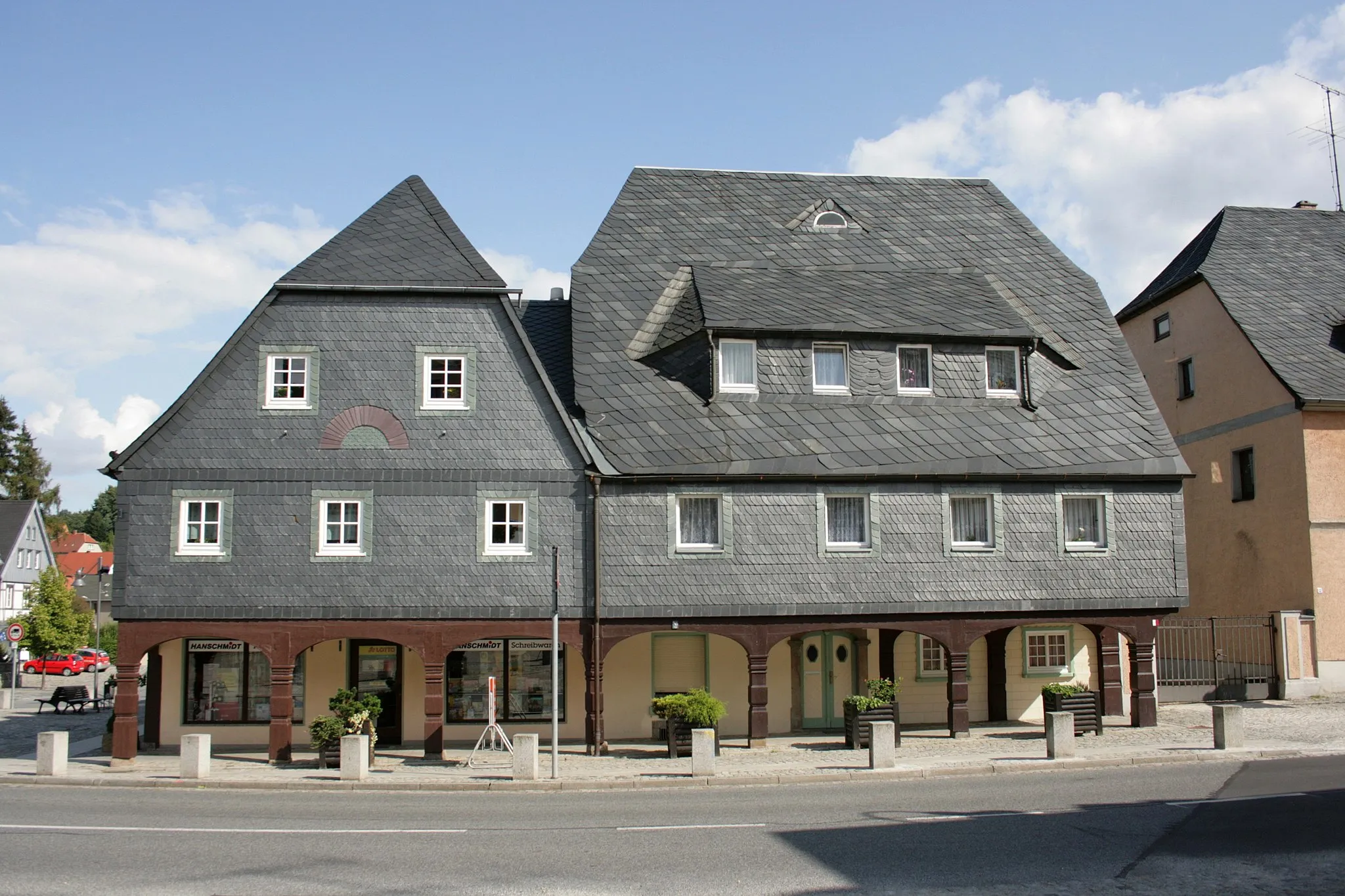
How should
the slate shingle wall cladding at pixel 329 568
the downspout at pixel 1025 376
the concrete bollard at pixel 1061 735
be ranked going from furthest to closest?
the downspout at pixel 1025 376 → the slate shingle wall cladding at pixel 329 568 → the concrete bollard at pixel 1061 735

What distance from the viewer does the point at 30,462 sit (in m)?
86.6

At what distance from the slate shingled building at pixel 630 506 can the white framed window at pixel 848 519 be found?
0.05 m

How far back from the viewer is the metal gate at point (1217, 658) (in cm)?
2841

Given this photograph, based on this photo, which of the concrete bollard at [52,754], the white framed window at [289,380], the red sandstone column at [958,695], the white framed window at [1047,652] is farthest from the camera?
the white framed window at [1047,652]

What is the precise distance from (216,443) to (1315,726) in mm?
22403

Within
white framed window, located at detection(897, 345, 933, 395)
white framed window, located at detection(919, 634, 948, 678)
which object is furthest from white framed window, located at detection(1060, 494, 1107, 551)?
white framed window, located at detection(919, 634, 948, 678)

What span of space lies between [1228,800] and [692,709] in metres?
9.35

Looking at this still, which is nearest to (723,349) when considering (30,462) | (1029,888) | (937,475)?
(937,475)

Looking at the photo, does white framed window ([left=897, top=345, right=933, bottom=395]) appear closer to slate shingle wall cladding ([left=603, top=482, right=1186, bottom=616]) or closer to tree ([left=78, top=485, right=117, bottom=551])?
slate shingle wall cladding ([left=603, top=482, right=1186, bottom=616])

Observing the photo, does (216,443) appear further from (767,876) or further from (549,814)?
(767,876)

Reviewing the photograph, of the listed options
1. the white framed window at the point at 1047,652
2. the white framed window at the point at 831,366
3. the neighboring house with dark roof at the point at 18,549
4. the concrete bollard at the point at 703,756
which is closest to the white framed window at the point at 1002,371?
the white framed window at the point at 831,366

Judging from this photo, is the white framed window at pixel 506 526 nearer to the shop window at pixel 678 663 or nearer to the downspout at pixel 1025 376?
the shop window at pixel 678 663

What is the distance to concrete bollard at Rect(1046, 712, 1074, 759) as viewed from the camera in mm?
20016

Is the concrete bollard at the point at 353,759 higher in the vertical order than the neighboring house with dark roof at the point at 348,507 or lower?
lower
